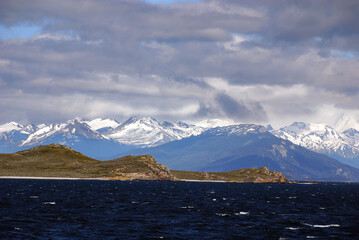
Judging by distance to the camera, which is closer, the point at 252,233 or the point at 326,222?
the point at 252,233

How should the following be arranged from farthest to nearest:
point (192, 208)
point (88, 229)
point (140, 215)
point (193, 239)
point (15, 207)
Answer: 1. point (192, 208)
2. point (15, 207)
3. point (140, 215)
4. point (88, 229)
5. point (193, 239)

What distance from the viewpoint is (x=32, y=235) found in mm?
64188

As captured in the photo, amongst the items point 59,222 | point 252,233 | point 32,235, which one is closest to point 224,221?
point 252,233

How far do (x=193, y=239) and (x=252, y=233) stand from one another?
10.8 m

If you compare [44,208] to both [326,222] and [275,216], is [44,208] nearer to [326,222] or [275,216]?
[275,216]

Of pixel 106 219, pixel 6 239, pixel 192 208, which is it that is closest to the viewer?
pixel 6 239

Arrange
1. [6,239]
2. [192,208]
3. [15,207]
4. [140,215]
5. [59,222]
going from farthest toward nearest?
[192,208] < [15,207] < [140,215] < [59,222] < [6,239]

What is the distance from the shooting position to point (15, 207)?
96.8 meters

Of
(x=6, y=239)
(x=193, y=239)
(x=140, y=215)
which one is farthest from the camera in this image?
(x=140, y=215)

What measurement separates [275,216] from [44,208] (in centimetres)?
4445

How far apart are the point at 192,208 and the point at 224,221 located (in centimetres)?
2382

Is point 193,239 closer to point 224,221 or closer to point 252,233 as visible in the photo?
point 252,233

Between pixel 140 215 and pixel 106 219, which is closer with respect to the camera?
pixel 106 219

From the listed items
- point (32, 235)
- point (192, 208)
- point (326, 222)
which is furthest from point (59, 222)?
point (326, 222)
